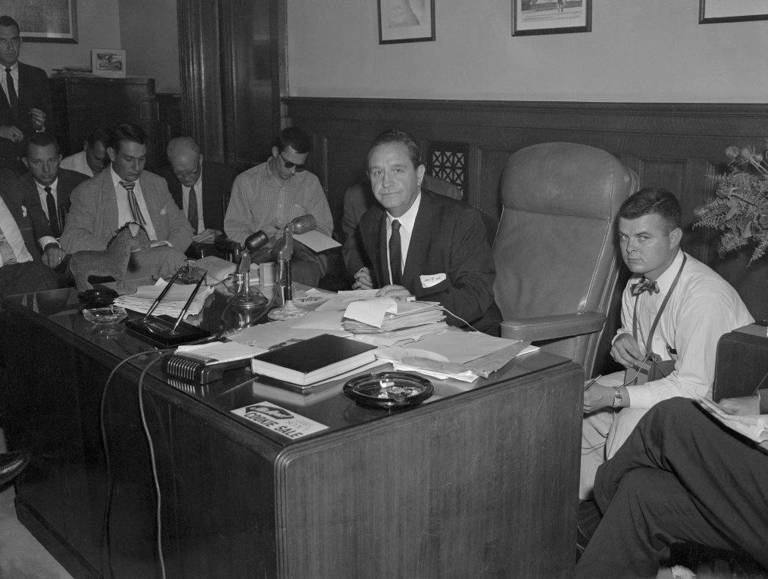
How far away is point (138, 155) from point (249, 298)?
2.14m

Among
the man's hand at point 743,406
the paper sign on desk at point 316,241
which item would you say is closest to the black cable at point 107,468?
the man's hand at point 743,406

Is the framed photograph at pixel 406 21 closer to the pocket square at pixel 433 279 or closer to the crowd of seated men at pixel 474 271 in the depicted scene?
the crowd of seated men at pixel 474 271

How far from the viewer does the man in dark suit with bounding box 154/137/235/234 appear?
4906 millimetres

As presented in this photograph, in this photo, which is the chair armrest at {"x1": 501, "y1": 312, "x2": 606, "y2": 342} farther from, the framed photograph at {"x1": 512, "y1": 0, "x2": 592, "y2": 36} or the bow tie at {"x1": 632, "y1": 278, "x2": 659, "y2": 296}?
the framed photograph at {"x1": 512, "y1": 0, "x2": 592, "y2": 36}

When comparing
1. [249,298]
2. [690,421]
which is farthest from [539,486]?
[249,298]

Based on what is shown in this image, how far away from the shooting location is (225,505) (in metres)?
1.70

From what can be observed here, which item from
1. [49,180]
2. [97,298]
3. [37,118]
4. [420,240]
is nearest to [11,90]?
[37,118]

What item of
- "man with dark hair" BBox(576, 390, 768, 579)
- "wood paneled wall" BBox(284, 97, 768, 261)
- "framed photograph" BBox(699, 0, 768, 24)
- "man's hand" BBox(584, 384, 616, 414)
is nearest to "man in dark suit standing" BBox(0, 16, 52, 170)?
"wood paneled wall" BBox(284, 97, 768, 261)

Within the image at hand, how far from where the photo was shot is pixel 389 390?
1791 millimetres

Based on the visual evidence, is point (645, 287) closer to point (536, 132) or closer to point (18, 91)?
point (536, 132)

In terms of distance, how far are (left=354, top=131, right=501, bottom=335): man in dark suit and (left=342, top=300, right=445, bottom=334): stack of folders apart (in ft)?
1.74

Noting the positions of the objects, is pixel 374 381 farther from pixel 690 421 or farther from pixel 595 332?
pixel 595 332

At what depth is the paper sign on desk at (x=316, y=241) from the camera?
4145 mm

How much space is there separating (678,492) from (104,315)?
1566mm
